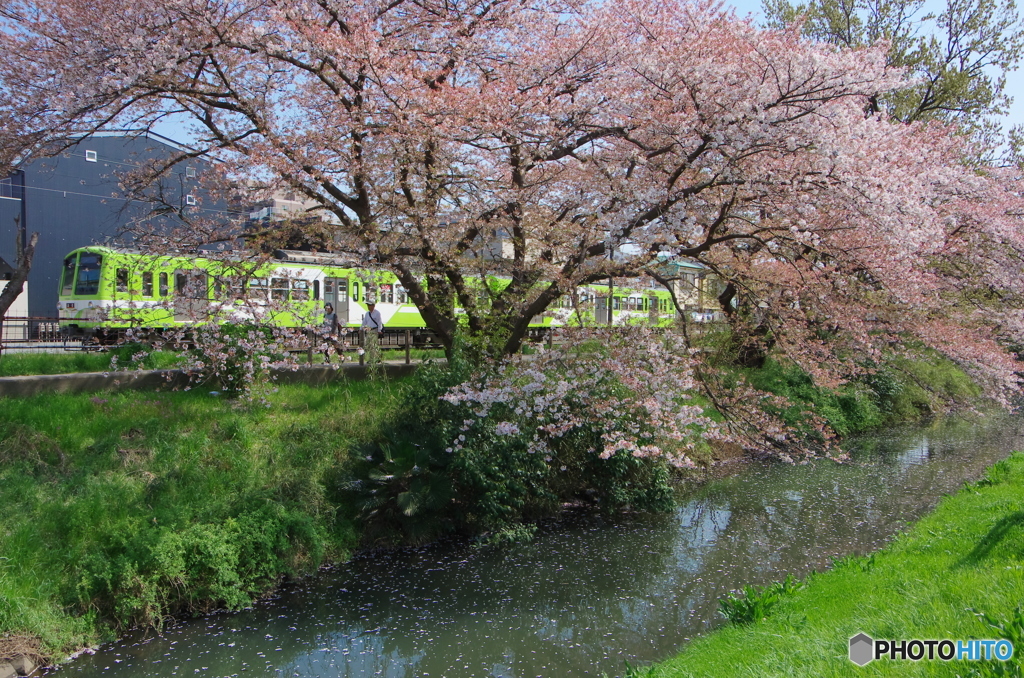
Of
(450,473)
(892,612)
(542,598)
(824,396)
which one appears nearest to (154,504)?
(450,473)

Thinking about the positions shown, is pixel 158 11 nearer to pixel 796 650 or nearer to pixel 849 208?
pixel 849 208

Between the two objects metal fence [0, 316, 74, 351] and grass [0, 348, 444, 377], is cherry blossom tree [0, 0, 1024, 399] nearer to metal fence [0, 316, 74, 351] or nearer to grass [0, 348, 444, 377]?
grass [0, 348, 444, 377]

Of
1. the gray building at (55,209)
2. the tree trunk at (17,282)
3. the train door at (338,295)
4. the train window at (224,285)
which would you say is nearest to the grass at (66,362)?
the tree trunk at (17,282)

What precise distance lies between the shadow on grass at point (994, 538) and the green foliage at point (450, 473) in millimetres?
4522

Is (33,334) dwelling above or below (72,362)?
above

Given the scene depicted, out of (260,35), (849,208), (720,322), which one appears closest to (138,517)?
(260,35)

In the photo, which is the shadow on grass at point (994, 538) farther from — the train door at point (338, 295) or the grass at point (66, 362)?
the train door at point (338, 295)

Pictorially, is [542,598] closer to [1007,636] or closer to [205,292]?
[1007,636]

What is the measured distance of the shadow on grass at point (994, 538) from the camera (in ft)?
19.5

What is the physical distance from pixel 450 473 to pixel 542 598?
217cm

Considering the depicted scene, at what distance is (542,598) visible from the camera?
304 inches

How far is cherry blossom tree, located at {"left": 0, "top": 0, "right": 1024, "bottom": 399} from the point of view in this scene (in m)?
7.98

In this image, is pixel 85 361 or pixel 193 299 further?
pixel 85 361

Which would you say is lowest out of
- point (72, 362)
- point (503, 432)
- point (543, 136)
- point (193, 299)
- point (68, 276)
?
point (503, 432)
